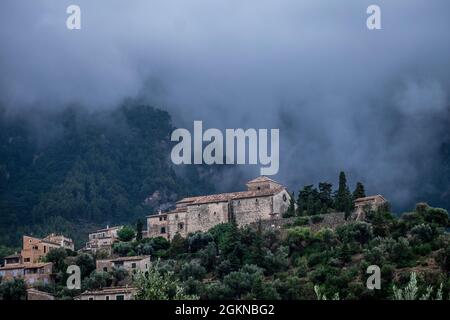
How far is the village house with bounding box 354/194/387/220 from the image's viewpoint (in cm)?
6675

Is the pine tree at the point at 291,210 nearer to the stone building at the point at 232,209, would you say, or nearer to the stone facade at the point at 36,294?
the stone building at the point at 232,209

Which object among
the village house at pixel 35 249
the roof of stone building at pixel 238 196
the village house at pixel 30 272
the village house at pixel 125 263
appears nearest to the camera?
the village house at pixel 125 263

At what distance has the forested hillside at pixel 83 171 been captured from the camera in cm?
13100

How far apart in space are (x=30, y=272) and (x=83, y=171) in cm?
7914

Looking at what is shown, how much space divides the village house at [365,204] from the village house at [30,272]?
1856cm

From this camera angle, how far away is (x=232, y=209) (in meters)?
72.2

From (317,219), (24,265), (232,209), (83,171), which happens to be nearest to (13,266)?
(24,265)

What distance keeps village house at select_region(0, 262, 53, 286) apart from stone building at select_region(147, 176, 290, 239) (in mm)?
8776

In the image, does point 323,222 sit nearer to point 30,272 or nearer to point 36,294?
point 36,294

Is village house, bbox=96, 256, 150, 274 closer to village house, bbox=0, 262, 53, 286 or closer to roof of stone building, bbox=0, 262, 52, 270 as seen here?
village house, bbox=0, 262, 53, 286

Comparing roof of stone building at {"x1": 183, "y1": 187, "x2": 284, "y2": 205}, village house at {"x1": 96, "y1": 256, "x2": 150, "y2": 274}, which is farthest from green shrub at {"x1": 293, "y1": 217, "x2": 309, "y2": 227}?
village house at {"x1": 96, "y1": 256, "x2": 150, "y2": 274}

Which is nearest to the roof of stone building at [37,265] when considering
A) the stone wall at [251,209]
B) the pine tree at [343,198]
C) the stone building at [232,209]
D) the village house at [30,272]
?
the village house at [30,272]

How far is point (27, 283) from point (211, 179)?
88.7 m
